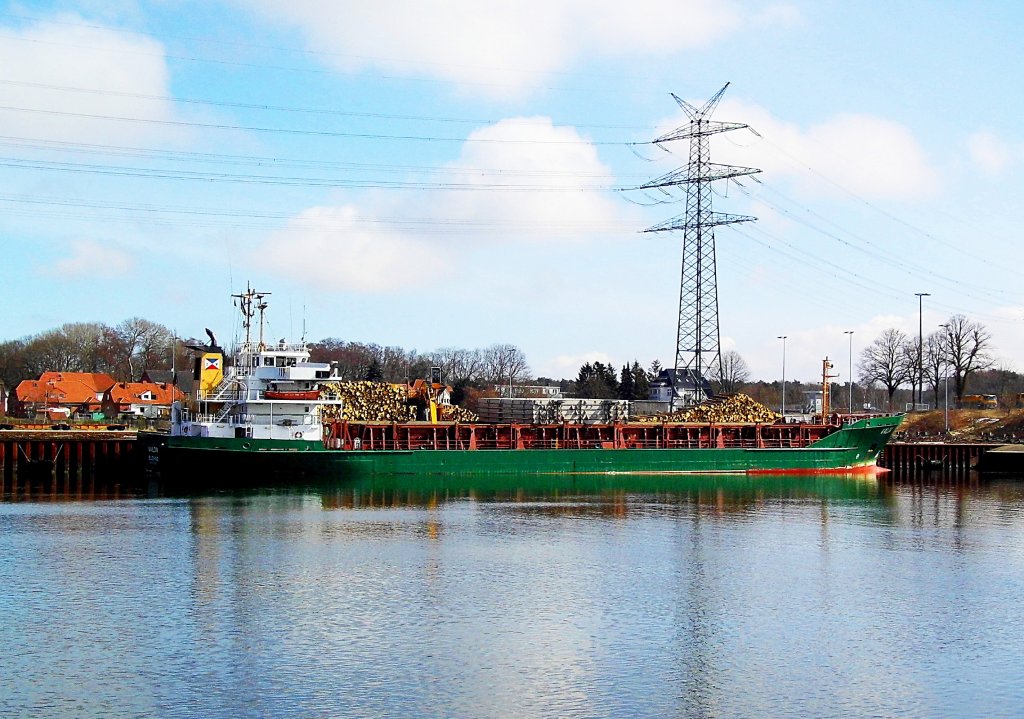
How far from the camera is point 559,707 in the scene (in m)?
16.3

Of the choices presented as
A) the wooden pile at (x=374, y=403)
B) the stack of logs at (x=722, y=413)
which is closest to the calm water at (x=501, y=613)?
the wooden pile at (x=374, y=403)

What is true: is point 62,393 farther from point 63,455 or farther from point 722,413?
point 722,413

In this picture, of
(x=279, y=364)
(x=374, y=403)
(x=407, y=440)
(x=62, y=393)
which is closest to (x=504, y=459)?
(x=407, y=440)

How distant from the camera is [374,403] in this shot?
57.5 metres

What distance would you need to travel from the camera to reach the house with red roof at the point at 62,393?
96125 mm

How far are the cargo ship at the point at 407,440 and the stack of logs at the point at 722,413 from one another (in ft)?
3.81

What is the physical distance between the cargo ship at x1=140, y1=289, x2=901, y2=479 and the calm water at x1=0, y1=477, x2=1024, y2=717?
932 cm

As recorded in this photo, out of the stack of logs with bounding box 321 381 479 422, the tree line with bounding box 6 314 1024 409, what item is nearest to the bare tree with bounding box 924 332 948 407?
the tree line with bounding box 6 314 1024 409

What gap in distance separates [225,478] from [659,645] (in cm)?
3071

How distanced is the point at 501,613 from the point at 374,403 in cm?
3604

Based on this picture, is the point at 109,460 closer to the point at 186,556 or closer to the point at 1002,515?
the point at 186,556

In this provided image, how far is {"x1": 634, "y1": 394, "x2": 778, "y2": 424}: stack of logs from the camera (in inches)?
2424

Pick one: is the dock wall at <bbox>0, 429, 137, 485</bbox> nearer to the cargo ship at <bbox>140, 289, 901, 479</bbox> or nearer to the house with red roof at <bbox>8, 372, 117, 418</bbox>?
the cargo ship at <bbox>140, 289, 901, 479</bbox>

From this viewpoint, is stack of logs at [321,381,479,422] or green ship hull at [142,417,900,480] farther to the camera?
stack of logs at [321,381,479,422]
